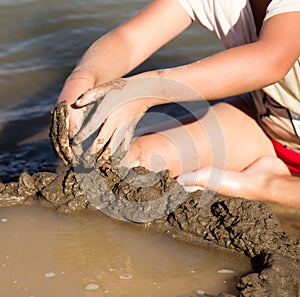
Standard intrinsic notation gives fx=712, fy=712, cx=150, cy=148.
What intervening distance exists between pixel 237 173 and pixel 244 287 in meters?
0.82

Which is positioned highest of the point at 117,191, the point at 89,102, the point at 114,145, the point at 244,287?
the point at 89,102

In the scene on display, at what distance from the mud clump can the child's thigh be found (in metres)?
0.36

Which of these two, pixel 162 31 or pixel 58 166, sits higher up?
pixel 162 31

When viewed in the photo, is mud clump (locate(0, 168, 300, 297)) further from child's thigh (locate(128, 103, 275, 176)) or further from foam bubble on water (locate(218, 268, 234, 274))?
child's thigh (locate(128, 103, 275, 176))

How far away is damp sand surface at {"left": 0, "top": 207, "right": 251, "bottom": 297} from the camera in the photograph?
2.06 meters

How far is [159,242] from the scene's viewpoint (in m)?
2.27

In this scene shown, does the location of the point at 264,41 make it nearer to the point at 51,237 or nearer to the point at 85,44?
the point at 51,237

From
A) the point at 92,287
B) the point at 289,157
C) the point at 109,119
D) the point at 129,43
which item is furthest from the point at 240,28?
the point at 92,287

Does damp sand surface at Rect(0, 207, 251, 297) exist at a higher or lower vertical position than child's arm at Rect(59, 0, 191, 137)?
lower

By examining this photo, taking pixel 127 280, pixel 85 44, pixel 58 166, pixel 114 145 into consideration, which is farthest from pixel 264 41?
pixel 85 44

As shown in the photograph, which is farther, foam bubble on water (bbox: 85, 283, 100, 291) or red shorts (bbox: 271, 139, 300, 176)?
red shorts (bbox: 271, 139, 300, 176)

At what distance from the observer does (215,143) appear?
9.32 ft

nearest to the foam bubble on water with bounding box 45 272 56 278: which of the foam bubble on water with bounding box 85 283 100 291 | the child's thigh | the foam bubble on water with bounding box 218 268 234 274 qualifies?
the foam bubble on water with bounding box 85 283 100 291

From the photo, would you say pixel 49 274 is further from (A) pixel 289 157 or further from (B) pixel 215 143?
(A) pixel 289 157
